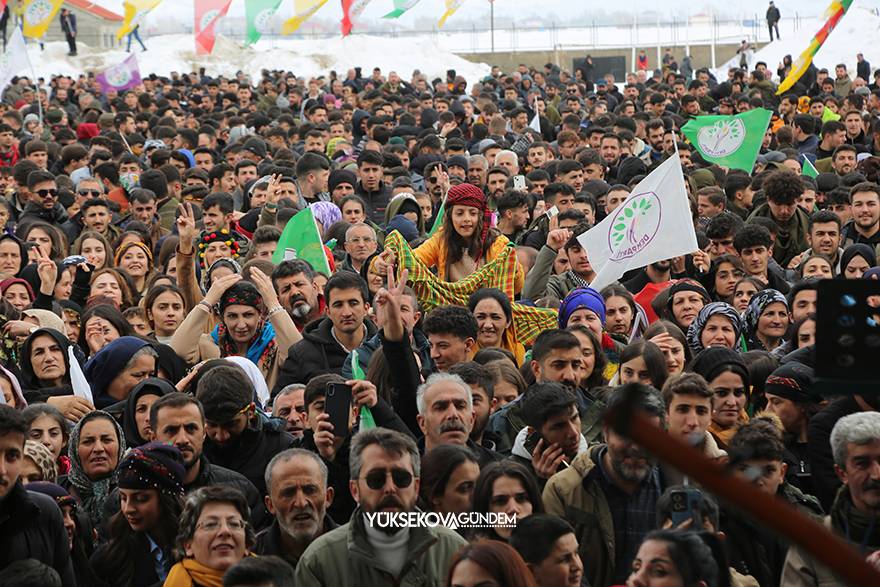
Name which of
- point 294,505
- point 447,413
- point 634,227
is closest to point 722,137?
point 634,227

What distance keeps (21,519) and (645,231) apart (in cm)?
505

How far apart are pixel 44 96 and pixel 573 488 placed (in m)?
25.2

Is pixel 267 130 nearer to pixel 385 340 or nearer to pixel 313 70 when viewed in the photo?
pixel 385 340

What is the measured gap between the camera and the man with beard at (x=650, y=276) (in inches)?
372

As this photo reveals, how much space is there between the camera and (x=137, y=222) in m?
12.0

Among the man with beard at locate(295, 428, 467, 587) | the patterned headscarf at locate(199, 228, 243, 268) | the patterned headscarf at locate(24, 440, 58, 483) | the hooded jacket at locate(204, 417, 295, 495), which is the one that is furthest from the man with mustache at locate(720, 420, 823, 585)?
the patterned headscarf at locate(199, 228, 243, 268)

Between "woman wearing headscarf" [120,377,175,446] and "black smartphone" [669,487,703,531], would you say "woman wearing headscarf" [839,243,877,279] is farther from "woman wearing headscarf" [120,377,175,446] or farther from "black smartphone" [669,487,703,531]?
"black smartphone" [669,487,703,531]

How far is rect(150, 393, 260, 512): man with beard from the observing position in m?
5.57

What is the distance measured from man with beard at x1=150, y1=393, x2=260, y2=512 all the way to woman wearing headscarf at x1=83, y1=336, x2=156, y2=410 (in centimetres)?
138

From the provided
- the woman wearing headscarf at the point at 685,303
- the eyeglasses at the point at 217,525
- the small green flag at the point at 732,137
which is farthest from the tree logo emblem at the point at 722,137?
the eyeglasses at the point at 217,525

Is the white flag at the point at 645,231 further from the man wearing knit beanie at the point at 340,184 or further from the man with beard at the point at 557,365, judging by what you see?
the man wearing knit beanie at the point at 340,184

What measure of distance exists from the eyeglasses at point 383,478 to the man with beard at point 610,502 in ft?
1.79

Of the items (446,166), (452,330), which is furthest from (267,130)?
(452,330)

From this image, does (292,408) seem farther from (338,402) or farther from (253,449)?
(338,402)
